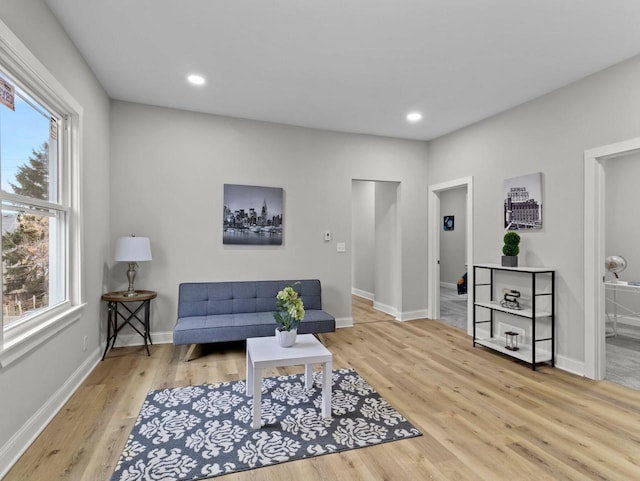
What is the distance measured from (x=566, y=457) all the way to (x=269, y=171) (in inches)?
157

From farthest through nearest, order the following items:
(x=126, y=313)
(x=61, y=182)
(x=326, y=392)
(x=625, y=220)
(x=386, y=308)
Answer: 1. (x=386, y=308)
2. (x=625, y=220)
3. (x=126, y=313)
4. (x=61, y=182)
5. (x=326, y=392)

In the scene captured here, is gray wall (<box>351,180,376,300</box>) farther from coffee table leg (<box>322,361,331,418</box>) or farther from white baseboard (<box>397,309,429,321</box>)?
coffee table leg (<box>322,361,331,418</box>)

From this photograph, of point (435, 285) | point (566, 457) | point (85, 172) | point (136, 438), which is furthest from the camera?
point (435, 285)

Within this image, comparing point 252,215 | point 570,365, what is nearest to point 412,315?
point 570,365

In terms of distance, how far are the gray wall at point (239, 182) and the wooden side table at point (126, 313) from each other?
188mm

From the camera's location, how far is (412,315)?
5379 mm

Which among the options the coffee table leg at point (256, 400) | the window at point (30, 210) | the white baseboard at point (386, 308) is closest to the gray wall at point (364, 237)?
the white baseboard at point (386, 308)

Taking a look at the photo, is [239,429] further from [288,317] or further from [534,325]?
[534,325]

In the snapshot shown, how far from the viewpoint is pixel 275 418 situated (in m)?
2.41

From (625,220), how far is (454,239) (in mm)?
3823

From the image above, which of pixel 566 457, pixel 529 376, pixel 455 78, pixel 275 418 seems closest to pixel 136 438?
pixel 275 418

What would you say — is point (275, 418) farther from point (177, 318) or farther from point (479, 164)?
point (479, 164)

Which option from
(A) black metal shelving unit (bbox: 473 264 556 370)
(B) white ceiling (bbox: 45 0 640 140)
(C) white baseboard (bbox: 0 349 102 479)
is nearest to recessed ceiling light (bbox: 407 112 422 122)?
(B) white ceiling (bbox: 45 0 640 140)

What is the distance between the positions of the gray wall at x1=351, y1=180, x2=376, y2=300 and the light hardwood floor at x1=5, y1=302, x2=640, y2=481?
326 centimetres
